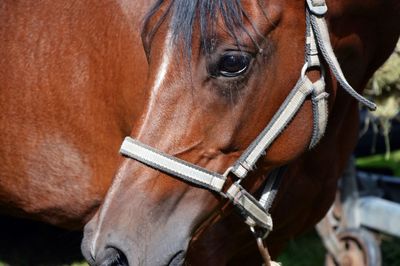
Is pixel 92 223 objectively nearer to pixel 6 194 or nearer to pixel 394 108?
pixel 6 194

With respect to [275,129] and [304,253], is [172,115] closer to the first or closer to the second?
[275,129]

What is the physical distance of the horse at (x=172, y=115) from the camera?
2115 mm

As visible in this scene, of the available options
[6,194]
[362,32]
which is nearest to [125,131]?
[6,194]

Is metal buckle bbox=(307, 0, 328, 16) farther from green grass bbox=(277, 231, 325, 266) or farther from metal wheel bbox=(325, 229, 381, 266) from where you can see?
green grass bbox=(277, 231, 325, 266)

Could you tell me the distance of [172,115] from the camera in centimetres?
211

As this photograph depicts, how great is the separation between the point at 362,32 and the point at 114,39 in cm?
78

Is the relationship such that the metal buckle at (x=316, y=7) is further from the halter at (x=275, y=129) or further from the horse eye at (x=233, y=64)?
the horse eye at (x=233, y=64)

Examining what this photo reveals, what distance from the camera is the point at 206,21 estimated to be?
2.11 meters

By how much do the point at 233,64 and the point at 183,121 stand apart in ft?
0.61

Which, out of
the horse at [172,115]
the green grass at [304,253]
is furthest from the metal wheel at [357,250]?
the horse at [172,115]

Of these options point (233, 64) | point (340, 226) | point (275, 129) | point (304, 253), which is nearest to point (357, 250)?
point (340, 226)

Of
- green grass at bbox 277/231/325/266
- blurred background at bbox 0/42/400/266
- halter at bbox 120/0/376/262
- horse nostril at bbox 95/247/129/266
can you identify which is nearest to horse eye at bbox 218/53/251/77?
halter at bbox 120/0/376/262

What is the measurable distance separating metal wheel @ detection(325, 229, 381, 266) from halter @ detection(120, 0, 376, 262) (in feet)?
6.30

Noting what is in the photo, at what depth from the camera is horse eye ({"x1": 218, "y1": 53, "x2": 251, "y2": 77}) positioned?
212 cm
